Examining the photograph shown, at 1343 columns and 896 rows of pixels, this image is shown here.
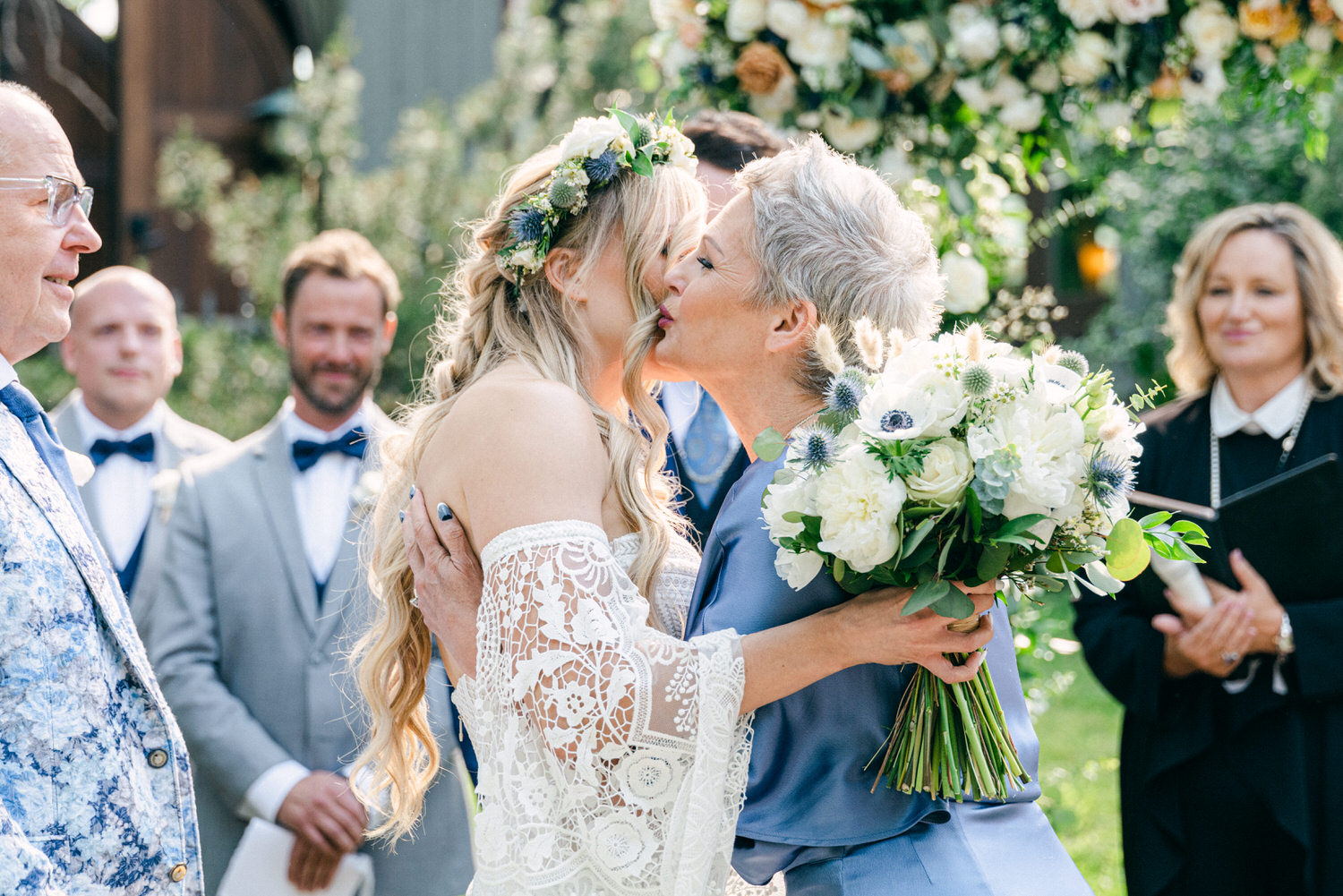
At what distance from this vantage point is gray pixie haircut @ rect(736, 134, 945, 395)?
2.48 m

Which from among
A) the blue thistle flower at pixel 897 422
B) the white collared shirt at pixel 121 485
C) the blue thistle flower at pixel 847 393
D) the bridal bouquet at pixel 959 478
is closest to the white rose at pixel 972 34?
the bridal bouquet at pixel 959 478

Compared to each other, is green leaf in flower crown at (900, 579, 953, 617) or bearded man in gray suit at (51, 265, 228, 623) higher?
bearded man in gray suit at (51, 265, 228, 623)

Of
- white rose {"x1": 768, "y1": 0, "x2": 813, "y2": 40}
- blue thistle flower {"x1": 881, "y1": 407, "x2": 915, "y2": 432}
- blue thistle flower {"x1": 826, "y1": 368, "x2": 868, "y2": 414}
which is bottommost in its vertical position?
blue thistle flower {"x1": 881, "y1": 407, "x2": 915, "y2": 432}

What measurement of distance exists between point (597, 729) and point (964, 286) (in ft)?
6.69

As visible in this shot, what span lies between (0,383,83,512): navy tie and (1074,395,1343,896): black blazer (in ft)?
10.1

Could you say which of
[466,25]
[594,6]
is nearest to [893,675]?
[594,6]

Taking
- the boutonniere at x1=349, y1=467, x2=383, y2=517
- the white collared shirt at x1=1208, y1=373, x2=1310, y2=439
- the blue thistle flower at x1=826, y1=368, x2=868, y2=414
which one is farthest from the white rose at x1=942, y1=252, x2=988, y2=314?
the boutonniere at x1=349, y1=467, x2=383, y2=517

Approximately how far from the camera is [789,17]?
3.63 metres

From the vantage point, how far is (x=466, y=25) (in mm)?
17031

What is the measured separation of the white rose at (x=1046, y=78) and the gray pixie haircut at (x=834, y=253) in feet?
4.51

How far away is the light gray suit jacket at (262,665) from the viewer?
12.5ft

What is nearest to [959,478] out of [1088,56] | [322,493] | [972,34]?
[972,34]

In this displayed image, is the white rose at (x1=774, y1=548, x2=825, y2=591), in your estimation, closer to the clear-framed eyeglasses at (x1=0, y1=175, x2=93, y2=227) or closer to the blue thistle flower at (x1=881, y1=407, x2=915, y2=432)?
the blue thistle flower at (x1=881, y1=407, x2=915, y2=432)

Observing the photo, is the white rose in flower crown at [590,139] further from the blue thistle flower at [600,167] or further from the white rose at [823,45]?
the white rose at [823,45]
